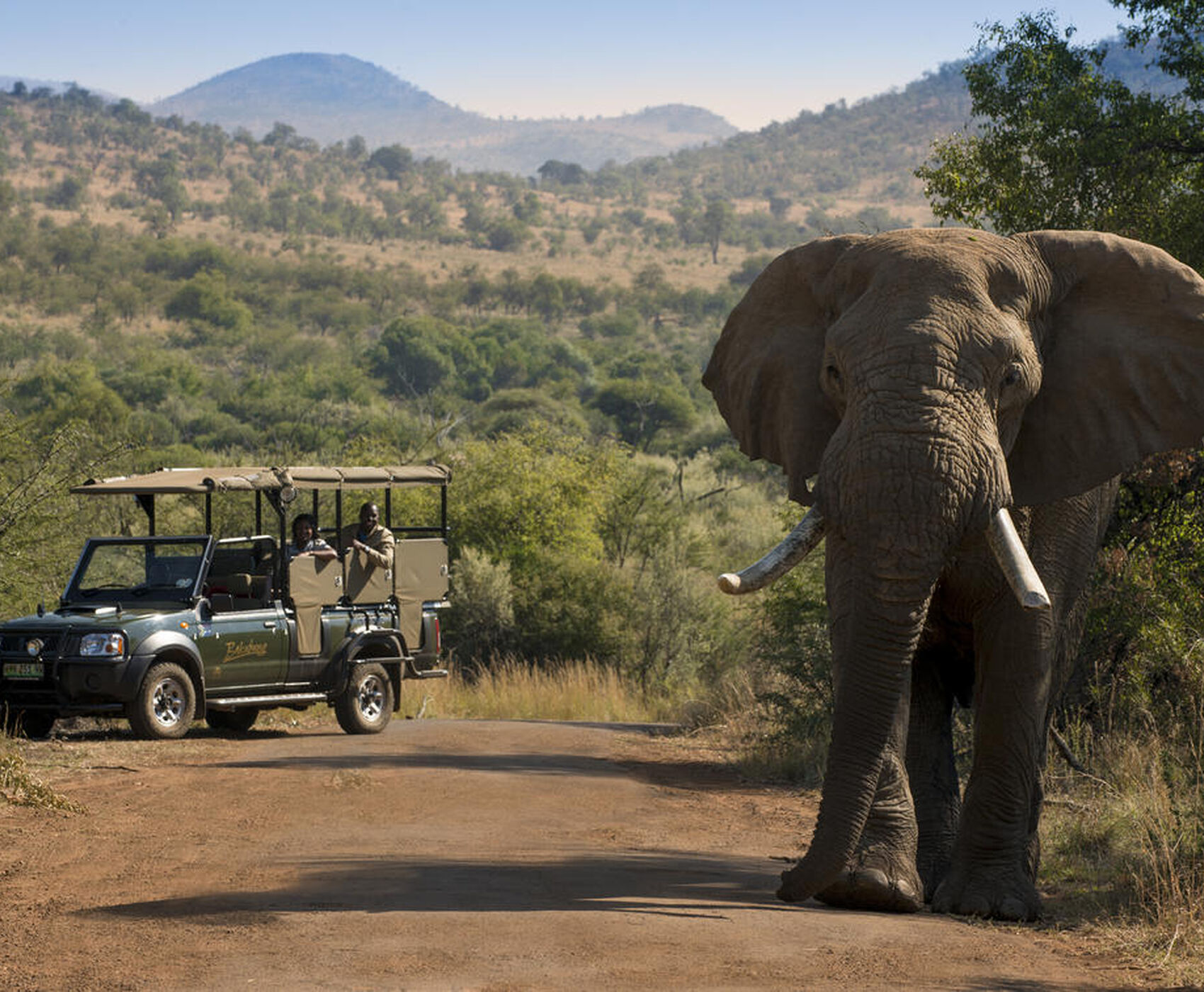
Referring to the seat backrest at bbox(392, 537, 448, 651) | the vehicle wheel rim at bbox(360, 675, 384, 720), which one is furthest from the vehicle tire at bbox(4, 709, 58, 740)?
the seat backrest at bbox(392, 537, 448, 651)

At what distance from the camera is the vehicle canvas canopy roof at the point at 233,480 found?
51.4 feet

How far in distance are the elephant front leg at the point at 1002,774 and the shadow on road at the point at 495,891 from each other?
95cm

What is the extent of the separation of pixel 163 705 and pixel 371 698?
8.63ft

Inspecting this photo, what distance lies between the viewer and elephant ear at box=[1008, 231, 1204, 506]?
8.36 m

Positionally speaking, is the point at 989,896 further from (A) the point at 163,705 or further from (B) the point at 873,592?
(A) the point at 163,705

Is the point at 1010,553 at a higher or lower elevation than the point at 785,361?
lower

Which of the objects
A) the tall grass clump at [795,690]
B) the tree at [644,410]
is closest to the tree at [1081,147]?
the tall grass clump at [795,690]

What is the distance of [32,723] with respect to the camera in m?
15.4

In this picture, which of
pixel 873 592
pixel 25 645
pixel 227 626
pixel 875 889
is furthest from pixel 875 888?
pixel 25 645

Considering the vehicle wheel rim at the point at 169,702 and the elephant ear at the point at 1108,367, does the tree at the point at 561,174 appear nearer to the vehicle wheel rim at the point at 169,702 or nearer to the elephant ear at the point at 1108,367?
the vehicle wheel rim at the point at 169,702

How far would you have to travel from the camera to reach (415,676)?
18078 millimetres

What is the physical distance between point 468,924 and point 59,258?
92.2 m

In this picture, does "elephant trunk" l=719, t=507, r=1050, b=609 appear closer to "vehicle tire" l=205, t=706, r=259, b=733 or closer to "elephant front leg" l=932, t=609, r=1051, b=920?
"elephant front leg" l=932, t=609, r=1051, b=920

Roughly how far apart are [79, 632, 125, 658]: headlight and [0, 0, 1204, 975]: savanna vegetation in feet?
12.0
